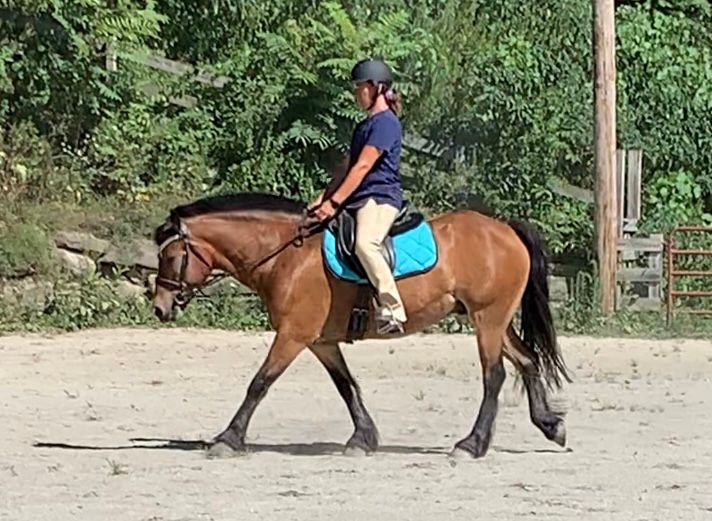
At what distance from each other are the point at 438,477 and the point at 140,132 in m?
14.4

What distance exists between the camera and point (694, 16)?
88.5ft

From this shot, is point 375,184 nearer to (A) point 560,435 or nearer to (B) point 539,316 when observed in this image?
(B) point 539,316

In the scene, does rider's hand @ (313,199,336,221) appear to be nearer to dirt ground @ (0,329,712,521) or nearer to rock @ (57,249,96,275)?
dirt ground @ (0,329,712,521)

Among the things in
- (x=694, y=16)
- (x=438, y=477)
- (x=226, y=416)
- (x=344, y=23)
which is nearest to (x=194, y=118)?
(x=344, y=23)

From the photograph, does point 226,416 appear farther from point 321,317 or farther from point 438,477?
point 438,477

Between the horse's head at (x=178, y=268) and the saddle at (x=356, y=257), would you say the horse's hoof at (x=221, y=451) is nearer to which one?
the horse's head at (x=178, y=268)

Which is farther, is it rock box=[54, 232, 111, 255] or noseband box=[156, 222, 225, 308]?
rock box=[54, 232, 111, 255]

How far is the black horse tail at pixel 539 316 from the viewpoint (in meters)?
10.9

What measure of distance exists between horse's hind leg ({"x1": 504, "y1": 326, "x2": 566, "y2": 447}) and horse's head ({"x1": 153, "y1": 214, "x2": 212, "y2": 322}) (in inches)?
88.0

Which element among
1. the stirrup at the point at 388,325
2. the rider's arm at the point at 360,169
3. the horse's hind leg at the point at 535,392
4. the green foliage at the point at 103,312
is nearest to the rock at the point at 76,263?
the green foliage at the point at 103,312

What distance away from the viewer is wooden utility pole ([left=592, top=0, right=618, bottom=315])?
67.9ft

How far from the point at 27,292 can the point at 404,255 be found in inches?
396

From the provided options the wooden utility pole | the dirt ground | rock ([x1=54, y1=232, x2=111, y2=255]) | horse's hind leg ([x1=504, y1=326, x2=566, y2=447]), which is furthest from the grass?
horse's hind leg ([x1=504, y1=326, x2=566, y2=447])

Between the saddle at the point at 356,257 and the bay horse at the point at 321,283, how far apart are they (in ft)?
0.19
